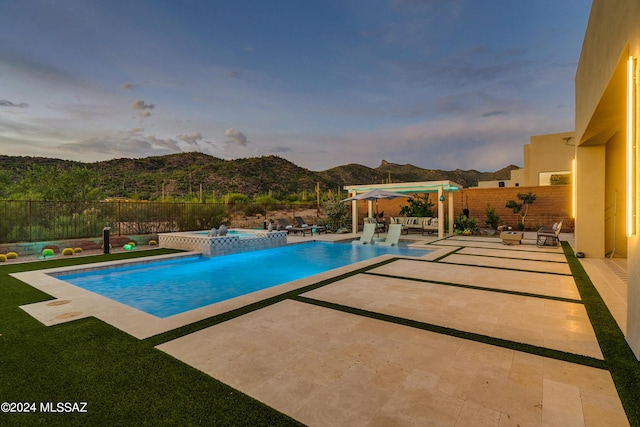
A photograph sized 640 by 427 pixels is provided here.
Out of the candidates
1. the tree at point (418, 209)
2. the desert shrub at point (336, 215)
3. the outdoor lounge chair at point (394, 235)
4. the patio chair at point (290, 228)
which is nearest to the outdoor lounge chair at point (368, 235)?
the outdoor lounge chair at point (394, 235)

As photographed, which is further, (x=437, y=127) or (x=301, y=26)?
(x=437, y=127)

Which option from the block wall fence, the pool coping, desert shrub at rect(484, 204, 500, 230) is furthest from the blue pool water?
the block wall fence

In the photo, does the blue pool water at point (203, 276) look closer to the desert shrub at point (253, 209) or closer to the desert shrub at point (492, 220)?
the desert shrub at point (253, 209)

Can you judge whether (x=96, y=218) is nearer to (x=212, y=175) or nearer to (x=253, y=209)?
(x=253, y=209)

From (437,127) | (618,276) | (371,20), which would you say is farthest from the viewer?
(437,127)

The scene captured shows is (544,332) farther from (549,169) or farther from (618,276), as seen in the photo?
(549,169)

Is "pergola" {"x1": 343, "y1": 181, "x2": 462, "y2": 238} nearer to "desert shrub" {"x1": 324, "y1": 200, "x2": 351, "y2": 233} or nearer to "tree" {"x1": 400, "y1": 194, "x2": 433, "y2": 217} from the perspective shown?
"desert shrub" {"x1": 324, "y1": 200, "x2": 351, "y2": 233}

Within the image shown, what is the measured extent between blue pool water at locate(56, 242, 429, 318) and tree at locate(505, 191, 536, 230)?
8.59 m

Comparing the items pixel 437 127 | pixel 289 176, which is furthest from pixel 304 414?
pixel 289 176

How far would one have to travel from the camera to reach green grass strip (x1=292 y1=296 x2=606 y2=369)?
2891 millimetres

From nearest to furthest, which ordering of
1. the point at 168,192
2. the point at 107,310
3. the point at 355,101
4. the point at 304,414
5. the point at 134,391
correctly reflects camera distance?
1. the point at 304,414
2. the point at 134,391
3. the point at 107,310
4. the point at 355,101
5. the point at 168,192

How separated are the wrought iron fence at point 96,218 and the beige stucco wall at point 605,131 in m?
14.2

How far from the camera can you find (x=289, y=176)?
4328 centimetres

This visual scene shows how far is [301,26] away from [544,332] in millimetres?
15941
